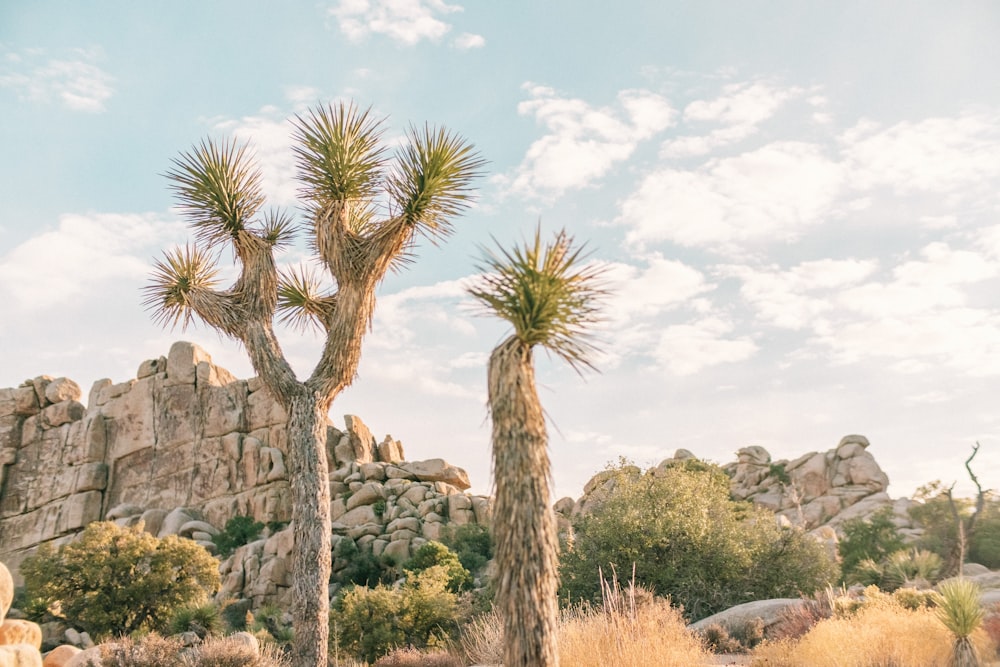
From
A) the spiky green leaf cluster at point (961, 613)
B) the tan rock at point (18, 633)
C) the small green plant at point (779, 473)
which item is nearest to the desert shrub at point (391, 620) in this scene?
the tan rock at point (18, 633)

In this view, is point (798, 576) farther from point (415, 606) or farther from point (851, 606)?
point (415, 606)

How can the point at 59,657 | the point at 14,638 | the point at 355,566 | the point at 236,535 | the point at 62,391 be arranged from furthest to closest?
the point at 62,391 → the point at 236,535 → the point at 355,566 → the point at 59,657 → the point at 14,638

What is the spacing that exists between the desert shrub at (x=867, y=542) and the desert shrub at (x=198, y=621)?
19710 mm

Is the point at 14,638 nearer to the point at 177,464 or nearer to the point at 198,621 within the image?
the point at 198,621

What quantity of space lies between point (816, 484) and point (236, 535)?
28234mm

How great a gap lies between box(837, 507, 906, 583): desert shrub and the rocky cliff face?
15795mm

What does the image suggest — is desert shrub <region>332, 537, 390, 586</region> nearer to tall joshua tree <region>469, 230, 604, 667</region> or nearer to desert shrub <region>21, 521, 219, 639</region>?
desert shrub <region>21, 521, 219, 639</region>

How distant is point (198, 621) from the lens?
18.7 meters

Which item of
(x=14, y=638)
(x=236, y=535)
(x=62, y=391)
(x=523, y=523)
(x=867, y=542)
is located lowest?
(x=14, y=638)

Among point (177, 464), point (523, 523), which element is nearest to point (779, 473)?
point (177, 464)

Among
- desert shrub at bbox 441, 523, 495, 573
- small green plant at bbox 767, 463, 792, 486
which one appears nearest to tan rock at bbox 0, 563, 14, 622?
desert shrub at bbox 441, 523, 495, 573

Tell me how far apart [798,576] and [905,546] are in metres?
11.0

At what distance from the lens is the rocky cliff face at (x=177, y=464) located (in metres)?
38.2

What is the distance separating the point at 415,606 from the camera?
674 inches
